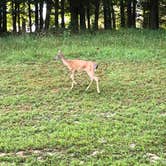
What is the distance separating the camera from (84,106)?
1002 centimetres

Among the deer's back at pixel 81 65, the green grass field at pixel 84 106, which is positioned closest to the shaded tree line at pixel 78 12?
the green grass field at pixel 84 106

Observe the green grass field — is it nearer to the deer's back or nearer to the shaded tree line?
the deer's back

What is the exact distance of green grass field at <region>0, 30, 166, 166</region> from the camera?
23.3 ft

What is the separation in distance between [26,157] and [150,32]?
1482cm

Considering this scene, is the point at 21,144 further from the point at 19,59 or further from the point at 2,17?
the point at 2,17

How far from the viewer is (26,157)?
6.98 meters

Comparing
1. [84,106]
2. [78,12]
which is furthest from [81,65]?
[78,12]

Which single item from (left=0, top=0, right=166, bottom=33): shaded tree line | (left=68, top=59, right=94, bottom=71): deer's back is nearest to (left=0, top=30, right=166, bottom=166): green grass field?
(left=68, top=59, right=94, bottom=71): deer's back

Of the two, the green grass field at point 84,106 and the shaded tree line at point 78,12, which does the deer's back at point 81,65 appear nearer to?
the green grass field at point 84,106

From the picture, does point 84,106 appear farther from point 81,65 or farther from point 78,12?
point 78,12

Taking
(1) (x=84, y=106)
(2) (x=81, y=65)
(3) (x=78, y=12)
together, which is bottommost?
(1) (x=84, y=106)

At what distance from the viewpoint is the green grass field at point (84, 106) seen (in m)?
7.11

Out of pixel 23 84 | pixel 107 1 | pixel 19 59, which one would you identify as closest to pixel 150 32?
pixel 107 1

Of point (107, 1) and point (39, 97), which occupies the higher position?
point (107, 1)
